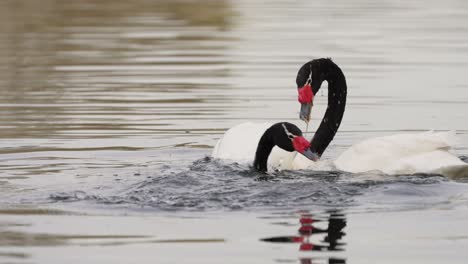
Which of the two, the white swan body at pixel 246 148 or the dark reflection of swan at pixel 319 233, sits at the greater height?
the white swan body at pixel 246 148

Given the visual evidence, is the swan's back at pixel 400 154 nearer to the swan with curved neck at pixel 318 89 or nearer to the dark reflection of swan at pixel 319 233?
the swan with curved neck at pixel 318 89

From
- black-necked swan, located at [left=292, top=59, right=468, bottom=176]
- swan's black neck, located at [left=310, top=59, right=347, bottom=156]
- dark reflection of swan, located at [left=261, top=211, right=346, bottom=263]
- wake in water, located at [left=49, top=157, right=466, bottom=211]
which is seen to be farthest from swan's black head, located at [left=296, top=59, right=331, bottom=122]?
dark reflection of swan, located at [left=261, top=211, right=346, bottom=263]

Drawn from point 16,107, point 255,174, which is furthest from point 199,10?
point 255,174

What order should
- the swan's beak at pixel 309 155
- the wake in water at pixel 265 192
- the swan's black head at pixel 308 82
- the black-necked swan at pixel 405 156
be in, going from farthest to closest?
the swan's black head at pixel 308 82 < the swan's beak at pixel 309 155 < the black-necked swan at pixel 405 156 < the wake in water at pixel 265 192

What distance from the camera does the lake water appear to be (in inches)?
357

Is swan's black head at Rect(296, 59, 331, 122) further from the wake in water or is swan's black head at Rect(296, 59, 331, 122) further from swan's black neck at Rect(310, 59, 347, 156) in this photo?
the wake in water

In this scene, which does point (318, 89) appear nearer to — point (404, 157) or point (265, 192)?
point (404, 157)

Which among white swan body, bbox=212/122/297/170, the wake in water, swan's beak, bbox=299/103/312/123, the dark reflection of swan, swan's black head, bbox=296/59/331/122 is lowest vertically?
the dark reflection of swan

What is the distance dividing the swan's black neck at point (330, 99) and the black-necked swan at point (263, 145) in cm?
63

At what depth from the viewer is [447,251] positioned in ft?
28.6

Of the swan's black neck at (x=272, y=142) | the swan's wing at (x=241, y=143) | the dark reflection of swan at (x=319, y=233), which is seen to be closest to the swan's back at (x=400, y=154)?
the swan's black neck at (x=272, y=142)

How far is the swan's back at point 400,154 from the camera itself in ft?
37.9

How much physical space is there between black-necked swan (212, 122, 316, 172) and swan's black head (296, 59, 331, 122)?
16.0 inches

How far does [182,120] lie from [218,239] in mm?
6506
